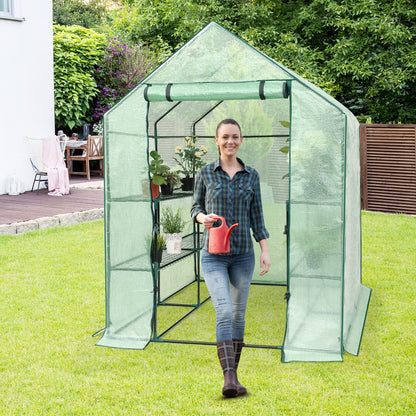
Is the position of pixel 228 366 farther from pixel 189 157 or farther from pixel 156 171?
pixel 189 157

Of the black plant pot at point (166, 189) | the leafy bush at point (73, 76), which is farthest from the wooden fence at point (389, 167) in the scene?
the black plant pot at point (166, 189)

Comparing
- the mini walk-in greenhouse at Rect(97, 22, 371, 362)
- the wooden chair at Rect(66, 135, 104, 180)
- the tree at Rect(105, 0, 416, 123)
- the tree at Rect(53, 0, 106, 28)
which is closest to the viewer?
the mini walk-in greenhouse at Rect(97, 22, 371, 362)

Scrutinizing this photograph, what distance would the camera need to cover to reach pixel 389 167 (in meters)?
11.3

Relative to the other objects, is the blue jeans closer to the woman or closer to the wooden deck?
the woman

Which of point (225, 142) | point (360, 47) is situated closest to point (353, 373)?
point (225, 142)

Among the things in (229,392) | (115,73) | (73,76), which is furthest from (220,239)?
(115,73)

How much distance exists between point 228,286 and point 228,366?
0.43 meters

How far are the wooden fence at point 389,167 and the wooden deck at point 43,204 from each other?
472 cm

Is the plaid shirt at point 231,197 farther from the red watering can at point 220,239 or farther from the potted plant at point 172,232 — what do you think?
the potted plant at point 172,232

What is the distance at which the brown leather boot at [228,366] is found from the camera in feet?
11.3

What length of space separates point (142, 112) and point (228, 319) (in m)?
1.58

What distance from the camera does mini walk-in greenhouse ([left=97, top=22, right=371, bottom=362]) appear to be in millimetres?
4070

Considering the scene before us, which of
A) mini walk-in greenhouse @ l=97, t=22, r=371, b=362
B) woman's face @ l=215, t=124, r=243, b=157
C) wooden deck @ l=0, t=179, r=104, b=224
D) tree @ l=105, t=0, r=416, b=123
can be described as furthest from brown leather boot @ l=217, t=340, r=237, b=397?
tree @ l=105, t=0, r=416, b=123

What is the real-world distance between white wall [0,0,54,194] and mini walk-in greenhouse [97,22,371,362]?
21.8 ft
